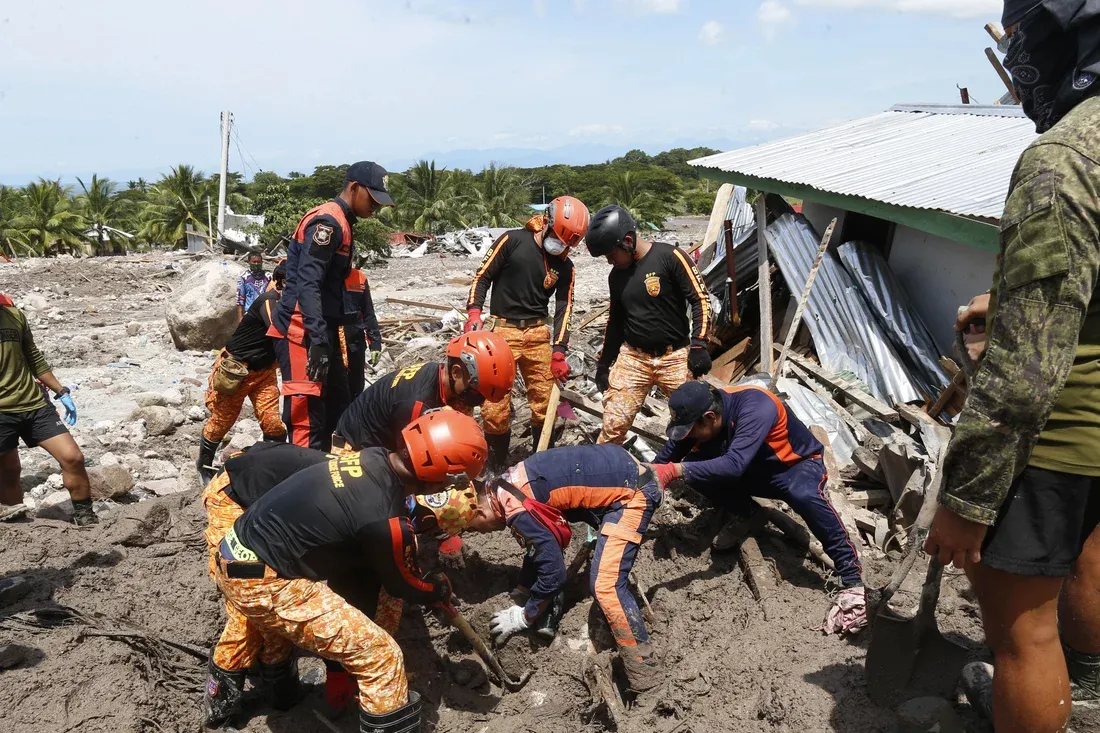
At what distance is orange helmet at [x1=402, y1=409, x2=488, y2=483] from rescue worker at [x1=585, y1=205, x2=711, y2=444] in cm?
244

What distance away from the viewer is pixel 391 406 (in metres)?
4.21

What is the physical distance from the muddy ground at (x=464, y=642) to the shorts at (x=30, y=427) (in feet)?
2.08

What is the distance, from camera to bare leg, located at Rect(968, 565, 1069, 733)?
1.98m

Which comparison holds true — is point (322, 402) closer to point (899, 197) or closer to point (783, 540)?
point (783, 540)

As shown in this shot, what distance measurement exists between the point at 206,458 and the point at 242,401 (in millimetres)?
583

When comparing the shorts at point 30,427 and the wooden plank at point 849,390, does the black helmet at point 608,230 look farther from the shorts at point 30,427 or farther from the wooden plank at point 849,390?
the shorts at point 30,427

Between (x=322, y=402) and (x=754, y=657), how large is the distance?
3.23m

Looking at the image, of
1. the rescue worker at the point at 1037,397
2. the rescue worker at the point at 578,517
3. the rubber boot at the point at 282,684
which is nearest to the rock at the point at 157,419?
the rubber boot at the point at 282,684

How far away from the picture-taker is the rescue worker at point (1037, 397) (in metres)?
1.69

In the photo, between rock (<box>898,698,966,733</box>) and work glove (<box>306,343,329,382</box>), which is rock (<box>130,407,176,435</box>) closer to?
work glove (<box>306,343,329,382</box>)

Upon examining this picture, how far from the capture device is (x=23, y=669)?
12.3 feet

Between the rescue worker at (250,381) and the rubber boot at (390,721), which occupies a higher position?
the rescue worker at (250,381)

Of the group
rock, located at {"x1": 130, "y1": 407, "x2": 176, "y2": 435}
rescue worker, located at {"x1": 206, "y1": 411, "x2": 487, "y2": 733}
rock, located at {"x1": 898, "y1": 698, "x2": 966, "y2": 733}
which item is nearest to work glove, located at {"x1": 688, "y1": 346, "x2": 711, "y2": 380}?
rescue worker, located at {"x1": 206, "y1": 411, "x2": 487, "y2": 733}

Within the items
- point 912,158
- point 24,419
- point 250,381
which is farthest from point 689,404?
point 912,158
